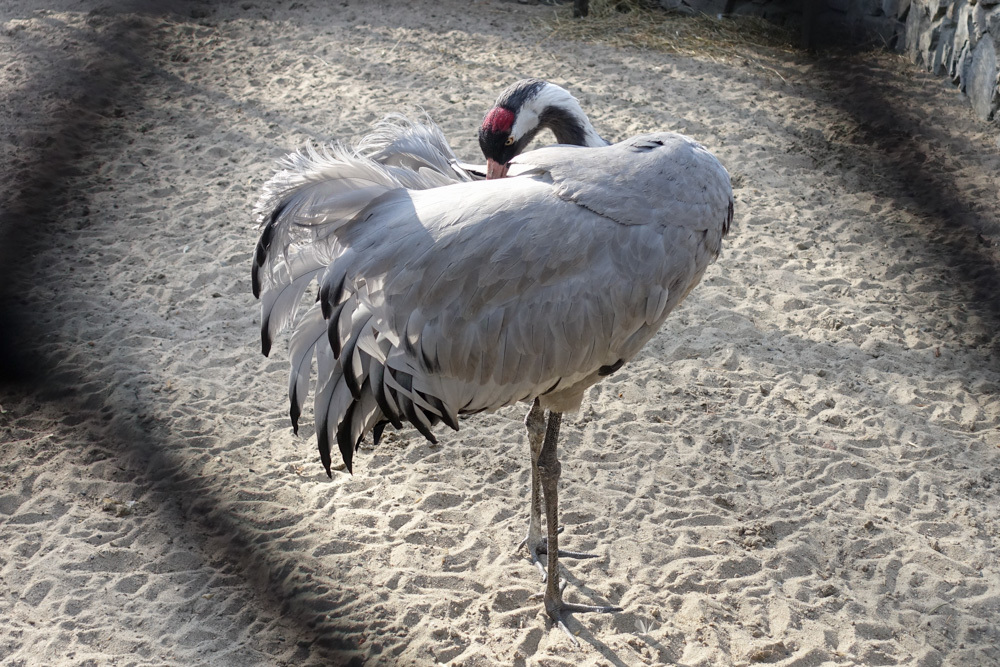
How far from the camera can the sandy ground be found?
287 centimetres

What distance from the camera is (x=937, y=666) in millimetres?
2797

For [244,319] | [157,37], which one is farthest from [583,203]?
[244,319]

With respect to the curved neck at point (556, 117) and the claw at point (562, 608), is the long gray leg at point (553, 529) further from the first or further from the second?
the curved neck at point (556, 117)

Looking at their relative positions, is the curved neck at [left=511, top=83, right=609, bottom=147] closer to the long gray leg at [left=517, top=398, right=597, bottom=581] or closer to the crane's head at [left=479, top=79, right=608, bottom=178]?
the crane's head at [left=479, top=79, right=608, bottom=178]

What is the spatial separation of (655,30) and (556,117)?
15.8ft

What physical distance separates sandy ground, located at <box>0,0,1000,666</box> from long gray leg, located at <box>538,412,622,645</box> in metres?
0.06

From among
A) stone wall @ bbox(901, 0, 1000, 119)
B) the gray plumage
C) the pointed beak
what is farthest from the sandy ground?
the pointed beak

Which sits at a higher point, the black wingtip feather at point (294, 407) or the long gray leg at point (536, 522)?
the black wingtip feather at point (294, 407)

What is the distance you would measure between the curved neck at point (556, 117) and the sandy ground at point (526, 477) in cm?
80

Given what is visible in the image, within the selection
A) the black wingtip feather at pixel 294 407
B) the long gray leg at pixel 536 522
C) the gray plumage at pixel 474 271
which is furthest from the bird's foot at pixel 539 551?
the black wingtip feather at pixel 294 407

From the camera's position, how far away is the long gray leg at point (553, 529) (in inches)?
117

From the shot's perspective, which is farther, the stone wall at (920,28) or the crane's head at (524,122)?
the crane's head at (524,122)

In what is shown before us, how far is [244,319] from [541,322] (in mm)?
2464

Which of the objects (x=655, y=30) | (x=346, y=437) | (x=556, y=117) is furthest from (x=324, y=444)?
(x=655, y=30)
